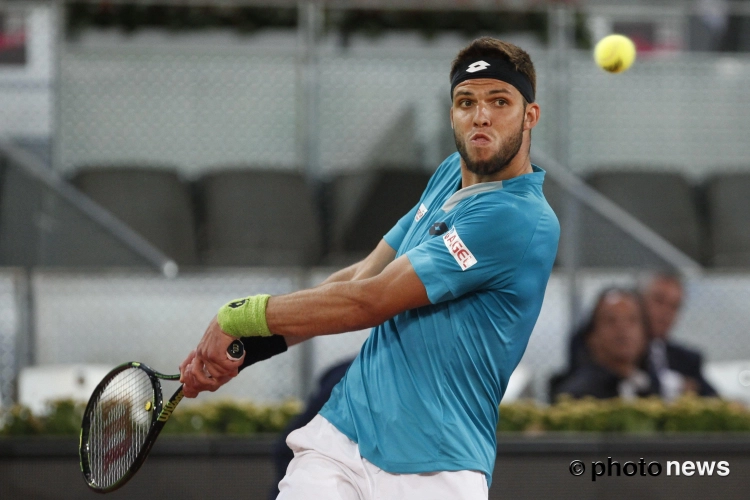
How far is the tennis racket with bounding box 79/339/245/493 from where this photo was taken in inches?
133

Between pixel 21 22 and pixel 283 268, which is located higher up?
pixel 21 22

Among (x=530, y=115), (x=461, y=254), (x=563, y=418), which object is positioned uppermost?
(x=530, y=115)

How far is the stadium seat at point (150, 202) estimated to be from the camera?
23.3 ft

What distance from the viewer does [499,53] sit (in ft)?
10.6

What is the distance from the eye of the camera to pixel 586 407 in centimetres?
628

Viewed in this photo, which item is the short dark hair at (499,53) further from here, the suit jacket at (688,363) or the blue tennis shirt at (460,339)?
the suit jacket at (688,363)

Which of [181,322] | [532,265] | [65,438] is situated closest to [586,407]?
[181,322]

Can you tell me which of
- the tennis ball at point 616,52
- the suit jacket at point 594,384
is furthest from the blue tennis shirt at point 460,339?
the suit jacket at point 594,384

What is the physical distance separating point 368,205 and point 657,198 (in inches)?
80.8

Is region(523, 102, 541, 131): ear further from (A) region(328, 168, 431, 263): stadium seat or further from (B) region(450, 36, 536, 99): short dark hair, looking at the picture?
(A) region(328, 168, 431, 263): stadium seat

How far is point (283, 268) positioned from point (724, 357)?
291 centimetres

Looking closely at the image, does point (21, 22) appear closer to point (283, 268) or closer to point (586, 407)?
point (283, 268)

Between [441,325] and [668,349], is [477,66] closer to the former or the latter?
[441,325]

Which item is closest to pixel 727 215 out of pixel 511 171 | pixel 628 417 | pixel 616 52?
pixel 628 417
